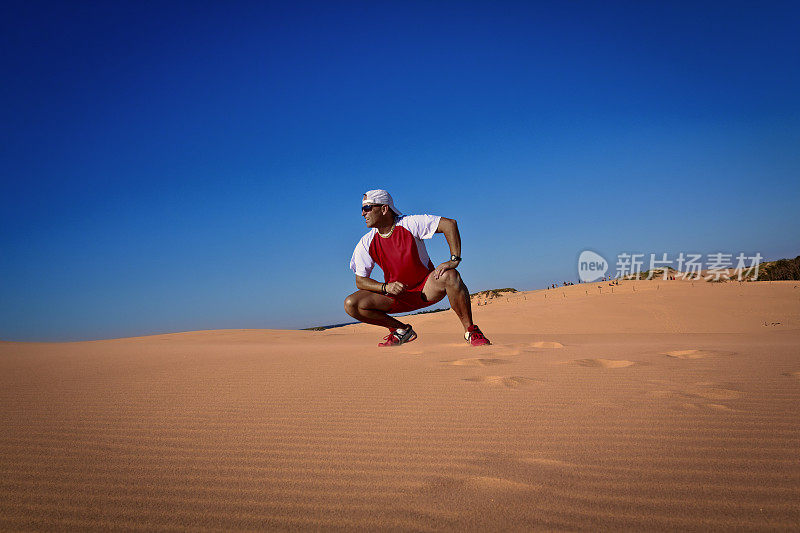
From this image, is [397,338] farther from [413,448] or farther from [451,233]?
[413,448]

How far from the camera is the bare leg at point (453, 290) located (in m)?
5.36

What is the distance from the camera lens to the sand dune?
4.28 ft

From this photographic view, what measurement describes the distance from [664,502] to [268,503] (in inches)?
45.5

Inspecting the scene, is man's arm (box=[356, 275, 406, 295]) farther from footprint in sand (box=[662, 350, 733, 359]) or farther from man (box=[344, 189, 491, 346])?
footprint in sand (box=[662, 350, 733, 359])

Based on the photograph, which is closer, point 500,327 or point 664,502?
point 664,502

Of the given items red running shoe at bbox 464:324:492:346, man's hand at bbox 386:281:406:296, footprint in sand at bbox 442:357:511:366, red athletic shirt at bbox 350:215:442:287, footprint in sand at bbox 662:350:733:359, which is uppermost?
red athletic shirt at bbox 350:215:442:287

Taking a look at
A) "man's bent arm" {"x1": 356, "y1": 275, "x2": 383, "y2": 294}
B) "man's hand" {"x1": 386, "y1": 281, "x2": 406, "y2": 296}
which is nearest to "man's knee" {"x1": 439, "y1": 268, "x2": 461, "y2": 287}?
"man's hand" {"x1": 386, "y1": 281, "x2": 406, "y2": 296}

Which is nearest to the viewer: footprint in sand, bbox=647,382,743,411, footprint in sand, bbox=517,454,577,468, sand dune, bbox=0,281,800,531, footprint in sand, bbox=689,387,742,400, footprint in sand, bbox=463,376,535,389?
sand dune, bbox=0,281,800,531

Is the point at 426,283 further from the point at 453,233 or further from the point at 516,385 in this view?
the point at 516,385

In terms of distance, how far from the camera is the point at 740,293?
11.8 metres

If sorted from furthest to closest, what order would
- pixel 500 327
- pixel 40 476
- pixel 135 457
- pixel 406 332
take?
pixel 500 327, pixel 406 332, pixel 135 457, pixel 40 476

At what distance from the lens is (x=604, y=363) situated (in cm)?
378

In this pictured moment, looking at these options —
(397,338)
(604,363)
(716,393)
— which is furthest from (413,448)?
(397,338)

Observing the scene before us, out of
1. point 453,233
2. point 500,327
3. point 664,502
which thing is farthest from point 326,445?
point 500,327
